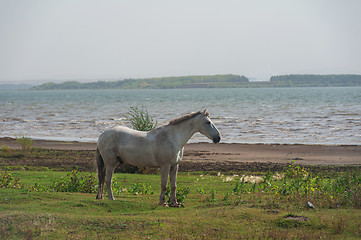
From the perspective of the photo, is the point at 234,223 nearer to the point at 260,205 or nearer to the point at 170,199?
the point at 260,205

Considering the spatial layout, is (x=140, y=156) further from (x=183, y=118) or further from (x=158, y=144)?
(x=183, y=118)

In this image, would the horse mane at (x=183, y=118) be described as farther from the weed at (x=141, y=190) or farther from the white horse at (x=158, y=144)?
the weed at (x=141, y=190)

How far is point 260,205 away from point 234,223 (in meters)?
1.97

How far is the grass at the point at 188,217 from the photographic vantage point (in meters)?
9.33

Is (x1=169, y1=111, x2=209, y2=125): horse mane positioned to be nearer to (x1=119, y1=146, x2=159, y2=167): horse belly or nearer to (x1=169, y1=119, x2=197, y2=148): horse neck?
(x1=169, y1=119, x2=197, y2=148): horse neck

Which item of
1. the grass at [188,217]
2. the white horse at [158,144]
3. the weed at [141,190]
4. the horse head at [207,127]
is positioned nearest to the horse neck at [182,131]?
the white horse at [158,144]

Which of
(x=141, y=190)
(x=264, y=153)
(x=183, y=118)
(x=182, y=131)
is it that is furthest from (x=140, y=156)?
(x=264, y=153)

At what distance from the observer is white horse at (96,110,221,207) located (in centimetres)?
1204

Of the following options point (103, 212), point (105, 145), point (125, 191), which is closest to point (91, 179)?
point (125, 191)

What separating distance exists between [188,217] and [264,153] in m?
20.6

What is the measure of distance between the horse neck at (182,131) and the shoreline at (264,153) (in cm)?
1424

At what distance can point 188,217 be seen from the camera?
10680 millimetres

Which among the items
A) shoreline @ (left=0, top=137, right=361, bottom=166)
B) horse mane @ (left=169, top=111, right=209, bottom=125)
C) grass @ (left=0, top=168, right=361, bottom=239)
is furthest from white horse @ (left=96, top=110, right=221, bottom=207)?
shoreline @ (left=0, top=137, right=361, bottom=166)

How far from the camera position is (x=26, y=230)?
9.17m
